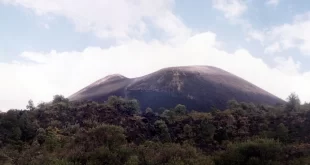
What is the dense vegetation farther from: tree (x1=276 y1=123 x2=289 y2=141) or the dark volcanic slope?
the dark volcanic slope

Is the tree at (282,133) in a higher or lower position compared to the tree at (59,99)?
lower

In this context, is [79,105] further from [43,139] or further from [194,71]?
[194,71]

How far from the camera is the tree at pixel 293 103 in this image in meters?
47.3

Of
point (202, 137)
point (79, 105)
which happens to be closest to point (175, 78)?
point (79, 105)

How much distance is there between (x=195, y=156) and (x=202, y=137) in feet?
43.0

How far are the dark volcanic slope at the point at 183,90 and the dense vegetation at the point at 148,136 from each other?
58.4ft

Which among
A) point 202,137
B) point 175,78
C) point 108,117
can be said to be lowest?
point 202,137

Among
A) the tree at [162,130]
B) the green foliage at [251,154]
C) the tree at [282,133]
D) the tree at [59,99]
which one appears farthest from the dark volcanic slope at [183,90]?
the green foliage at [251,154]

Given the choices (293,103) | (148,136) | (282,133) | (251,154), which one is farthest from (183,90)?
(251,154)

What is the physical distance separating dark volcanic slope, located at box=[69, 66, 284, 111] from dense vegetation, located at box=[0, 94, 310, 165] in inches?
701

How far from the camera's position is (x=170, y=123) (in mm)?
42312

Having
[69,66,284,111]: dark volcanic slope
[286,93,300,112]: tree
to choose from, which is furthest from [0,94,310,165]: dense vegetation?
[69,66,284,111]: dark volcanic slope

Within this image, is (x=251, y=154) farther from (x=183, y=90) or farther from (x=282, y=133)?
(x=183, y=90)

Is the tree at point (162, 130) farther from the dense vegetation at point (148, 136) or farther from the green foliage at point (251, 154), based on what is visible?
the green foliage at point (251, 154)
